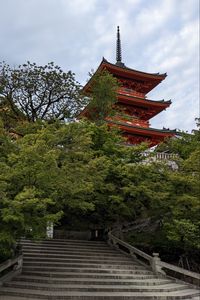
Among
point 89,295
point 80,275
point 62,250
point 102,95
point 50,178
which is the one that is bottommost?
point 89,295

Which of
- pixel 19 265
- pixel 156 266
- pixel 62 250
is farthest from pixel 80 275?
pixel 156 266

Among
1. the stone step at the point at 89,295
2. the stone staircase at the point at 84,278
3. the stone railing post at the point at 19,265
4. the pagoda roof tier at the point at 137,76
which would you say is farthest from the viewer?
the pagoda roof tier at the point at 137,76

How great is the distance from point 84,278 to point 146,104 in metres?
19.0

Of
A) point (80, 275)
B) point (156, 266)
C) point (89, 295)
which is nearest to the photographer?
point (89, 295)

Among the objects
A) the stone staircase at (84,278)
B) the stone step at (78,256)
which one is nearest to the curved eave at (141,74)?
the stone staircase at (84,278)

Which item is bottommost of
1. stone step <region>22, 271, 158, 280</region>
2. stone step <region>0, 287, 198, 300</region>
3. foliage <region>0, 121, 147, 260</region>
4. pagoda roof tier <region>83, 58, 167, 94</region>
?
stone step <region>0, 287, 198, 300</region>

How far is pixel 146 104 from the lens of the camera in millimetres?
27688

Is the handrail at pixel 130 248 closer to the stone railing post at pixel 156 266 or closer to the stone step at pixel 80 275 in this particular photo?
the stone railing post at pixel 156 266

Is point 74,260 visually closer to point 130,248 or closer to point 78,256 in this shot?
point 78,256

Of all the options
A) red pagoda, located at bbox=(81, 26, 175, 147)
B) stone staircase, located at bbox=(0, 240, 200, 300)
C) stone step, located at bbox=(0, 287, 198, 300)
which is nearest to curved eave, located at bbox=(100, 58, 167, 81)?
red pagoda, located at bbox=(81, 26, 175, 147)

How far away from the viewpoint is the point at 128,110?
28250mm

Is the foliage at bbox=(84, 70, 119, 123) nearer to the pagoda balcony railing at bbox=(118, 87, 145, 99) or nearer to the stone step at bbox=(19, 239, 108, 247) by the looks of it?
the pagoda balcony railing at bbox=(118, 87, 145, 99)

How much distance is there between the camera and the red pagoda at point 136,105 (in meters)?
25.5

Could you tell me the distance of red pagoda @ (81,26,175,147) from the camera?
25469mm
